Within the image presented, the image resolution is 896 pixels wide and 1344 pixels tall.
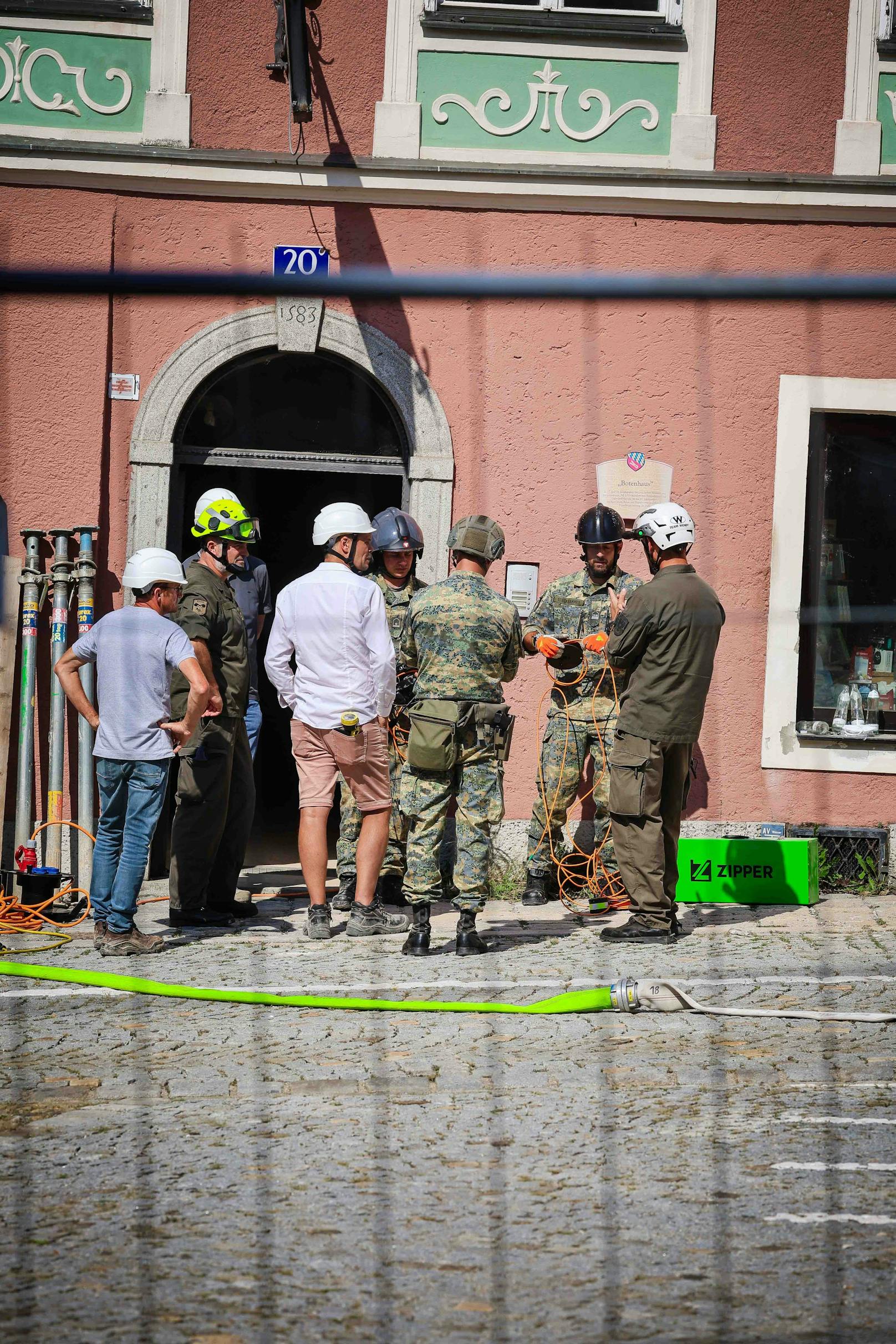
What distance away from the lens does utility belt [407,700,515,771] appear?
7117 millimetres

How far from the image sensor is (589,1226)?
12.4 ft

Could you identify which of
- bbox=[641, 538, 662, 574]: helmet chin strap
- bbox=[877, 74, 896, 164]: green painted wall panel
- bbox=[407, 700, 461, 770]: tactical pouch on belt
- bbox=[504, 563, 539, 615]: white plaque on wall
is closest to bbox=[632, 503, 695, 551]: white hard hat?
bbox=[641, 538, 662, 574]: helmet chin strap

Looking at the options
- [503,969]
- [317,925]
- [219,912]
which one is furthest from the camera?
[219,912]

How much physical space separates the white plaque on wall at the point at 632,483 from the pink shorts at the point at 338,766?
266 centimetres

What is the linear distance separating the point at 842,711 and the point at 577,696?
6.23 feet

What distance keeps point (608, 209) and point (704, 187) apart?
0.59 m

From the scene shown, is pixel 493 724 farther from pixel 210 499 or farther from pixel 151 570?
pixel 210 499

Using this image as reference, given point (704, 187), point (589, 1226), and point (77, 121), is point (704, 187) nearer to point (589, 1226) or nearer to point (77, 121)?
point (77, 121)

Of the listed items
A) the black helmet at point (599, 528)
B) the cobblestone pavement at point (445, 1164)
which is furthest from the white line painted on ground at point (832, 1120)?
the black helmet at point (599, 528)

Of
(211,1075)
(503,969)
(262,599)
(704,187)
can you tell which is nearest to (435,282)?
(211,1075)

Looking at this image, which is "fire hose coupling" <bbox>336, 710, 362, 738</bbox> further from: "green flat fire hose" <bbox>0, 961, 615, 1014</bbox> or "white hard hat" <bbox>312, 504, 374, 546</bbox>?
"green flat fire hose" <bbox>0, 961, 615, 1014</bbox>

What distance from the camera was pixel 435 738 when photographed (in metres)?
7.12

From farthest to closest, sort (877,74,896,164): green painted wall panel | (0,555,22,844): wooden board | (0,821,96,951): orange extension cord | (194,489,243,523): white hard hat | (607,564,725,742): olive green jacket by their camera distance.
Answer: (877,74,896,164): green painted wall panel
(0,555,22,844): wooden board
(0,821,96,951): orange extension cord
(194,489,243,523): white hard hat
(607,564,725,742): olive green jacket

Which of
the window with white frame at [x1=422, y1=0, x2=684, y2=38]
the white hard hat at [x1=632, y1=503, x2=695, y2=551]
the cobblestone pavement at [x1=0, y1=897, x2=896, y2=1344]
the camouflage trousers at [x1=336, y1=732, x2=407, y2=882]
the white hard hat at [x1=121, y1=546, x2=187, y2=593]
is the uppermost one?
the window with white frame at [x1=422, y1=0, x2=684, y2=38]
